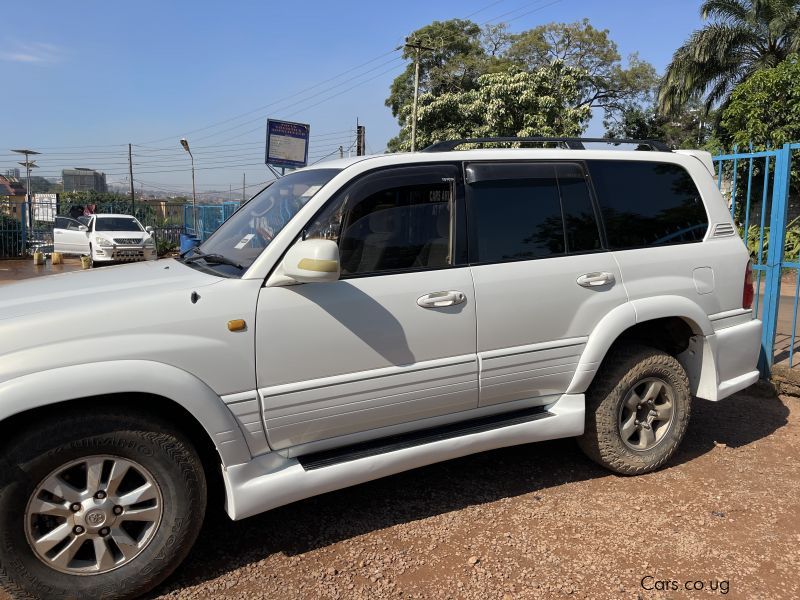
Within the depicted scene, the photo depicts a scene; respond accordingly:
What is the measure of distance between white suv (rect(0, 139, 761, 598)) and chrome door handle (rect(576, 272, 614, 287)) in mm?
16

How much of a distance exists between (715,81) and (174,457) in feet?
78.0

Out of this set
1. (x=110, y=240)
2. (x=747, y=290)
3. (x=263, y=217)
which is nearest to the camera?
(x=263, y=217)

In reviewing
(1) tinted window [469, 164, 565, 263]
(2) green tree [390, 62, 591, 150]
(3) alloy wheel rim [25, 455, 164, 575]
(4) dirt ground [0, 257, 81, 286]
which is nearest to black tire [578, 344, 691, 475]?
(1) tinted window [469, 164, 565, 263]

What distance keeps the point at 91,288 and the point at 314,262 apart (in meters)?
1.10

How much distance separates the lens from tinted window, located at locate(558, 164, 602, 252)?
3592 millimetres

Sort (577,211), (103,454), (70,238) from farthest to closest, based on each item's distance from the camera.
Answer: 1. (70,238)
2. (577,211)
3. (103,454)

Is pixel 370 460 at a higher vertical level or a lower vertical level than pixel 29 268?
higher

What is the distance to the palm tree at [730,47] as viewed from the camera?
757 inches

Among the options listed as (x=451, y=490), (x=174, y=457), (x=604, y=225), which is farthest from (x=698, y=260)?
(x=174, y=457)

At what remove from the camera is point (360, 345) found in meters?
2.91

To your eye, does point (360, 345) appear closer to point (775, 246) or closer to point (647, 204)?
point (647, 204)

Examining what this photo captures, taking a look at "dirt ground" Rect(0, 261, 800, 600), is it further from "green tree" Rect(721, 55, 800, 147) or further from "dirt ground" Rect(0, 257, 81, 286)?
"dirt ground" Rect(0, 257, 81, 286)

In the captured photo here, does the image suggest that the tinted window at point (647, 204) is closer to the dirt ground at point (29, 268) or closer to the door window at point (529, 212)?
the door window at point (529, 212)

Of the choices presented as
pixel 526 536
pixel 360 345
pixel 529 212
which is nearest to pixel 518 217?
pixel 529 212
